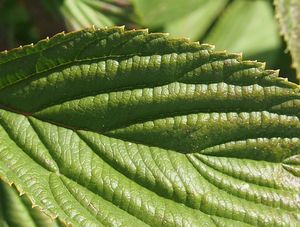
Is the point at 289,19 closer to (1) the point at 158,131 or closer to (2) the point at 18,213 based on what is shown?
(1) the point at 158,131

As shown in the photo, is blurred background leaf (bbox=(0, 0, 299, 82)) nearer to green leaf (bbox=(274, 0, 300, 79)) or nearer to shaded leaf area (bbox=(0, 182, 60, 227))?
green leaf (bbox=(274, 0, 300, 79))

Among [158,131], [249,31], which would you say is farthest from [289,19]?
[249,31]

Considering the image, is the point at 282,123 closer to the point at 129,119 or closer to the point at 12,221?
the point at 129,119

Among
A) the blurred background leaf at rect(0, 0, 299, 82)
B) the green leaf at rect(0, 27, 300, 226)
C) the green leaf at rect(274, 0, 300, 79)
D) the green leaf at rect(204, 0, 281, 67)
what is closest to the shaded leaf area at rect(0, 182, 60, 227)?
the green leaf at rect(0, 27, 300, 226)

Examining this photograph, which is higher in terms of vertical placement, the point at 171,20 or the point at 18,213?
the point at 171,20

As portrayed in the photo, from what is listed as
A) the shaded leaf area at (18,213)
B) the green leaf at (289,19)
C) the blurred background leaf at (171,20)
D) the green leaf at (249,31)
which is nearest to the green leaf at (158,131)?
the shaded leaf area at (18,213)

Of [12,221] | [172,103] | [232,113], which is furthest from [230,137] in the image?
[12,221]

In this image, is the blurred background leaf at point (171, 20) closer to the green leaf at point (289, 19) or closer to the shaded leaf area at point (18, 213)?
the green leaf at point (289, 19)
